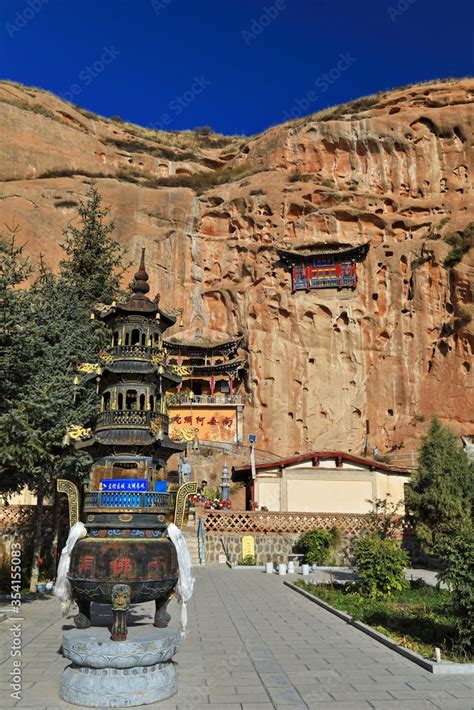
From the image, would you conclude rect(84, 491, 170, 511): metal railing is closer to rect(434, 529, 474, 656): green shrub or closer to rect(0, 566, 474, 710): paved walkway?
rect(0, 566, 474, 710): paved walkway

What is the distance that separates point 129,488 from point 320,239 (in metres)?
35.6

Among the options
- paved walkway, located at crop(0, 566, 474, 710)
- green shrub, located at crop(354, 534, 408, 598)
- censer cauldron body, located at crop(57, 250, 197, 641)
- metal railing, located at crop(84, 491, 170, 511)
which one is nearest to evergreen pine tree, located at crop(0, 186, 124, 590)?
censer cauldron body, located at crop(57, 250, 197, 641)

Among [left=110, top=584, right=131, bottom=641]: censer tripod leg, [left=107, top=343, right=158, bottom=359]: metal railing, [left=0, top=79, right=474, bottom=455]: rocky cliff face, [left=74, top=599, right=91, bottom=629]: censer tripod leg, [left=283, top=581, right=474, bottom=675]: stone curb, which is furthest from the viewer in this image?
[left=0, top=79, right=474, bottom=455]: rocky cliff face

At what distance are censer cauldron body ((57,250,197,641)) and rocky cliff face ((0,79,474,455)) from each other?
2340 centimetres

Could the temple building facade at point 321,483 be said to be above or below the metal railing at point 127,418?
below

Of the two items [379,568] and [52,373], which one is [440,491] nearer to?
[379,568]

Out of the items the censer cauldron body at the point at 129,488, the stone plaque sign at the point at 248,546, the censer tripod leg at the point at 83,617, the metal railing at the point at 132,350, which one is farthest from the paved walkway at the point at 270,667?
the stone plaque sign at the point at 248,546

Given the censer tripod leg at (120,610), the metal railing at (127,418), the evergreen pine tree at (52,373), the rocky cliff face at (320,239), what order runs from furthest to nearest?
1. the rocky cliff face at (320,239)
2. the evergreen pine tree at (52,373)
3. the metal railing at (127,418)
4. the censer tripod leg at (120,610)

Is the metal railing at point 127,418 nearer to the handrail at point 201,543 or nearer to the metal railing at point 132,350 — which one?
the metal railing at point 132,350

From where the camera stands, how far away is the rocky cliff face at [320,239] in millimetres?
36719

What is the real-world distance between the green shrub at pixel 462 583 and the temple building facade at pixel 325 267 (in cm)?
3265

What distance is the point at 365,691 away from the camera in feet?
21.7

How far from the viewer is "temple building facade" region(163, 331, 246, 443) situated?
1505 inches

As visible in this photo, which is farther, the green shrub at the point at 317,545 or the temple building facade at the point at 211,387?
the temple building facade at the point at 211,387
